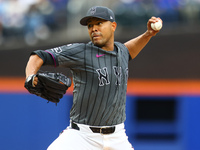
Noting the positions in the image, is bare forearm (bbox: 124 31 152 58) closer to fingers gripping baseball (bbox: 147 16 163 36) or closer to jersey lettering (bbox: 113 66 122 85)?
fingers gripping baseball (bbox: 147 16 163 36)

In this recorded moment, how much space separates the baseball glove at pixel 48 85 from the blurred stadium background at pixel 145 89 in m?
4.38

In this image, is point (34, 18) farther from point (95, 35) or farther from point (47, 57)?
point (47, 57)

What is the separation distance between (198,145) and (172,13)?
106 inches

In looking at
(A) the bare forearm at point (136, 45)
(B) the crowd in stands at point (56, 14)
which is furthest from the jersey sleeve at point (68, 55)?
(B) the crowd in stands at point (56, 14)

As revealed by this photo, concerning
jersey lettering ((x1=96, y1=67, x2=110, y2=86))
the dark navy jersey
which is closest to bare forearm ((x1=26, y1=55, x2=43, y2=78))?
the dark navy jersey

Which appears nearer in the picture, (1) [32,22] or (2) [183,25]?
(2) [183,25]

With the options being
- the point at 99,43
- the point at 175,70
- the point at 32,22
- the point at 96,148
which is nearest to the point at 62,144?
the point at 96,148

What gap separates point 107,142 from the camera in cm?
384

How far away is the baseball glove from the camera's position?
3373mm

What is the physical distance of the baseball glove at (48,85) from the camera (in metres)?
3.37

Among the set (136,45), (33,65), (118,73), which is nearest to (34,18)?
(136,45)

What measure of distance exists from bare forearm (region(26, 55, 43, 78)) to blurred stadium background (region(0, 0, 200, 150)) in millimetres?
4473

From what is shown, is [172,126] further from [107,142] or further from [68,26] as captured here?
[107,142]

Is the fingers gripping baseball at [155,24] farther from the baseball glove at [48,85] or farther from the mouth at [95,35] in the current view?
the baseball glove at [48,85]
